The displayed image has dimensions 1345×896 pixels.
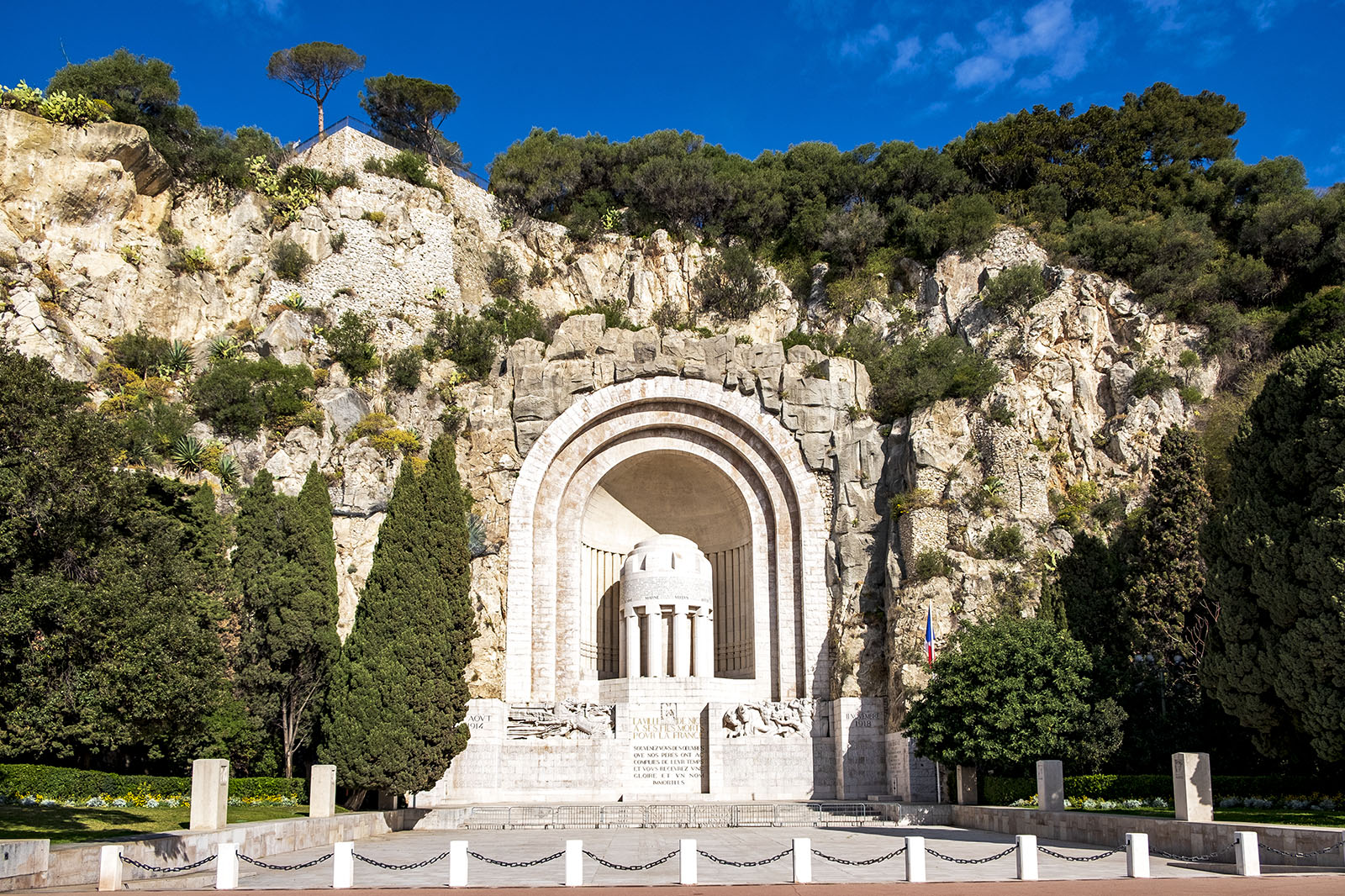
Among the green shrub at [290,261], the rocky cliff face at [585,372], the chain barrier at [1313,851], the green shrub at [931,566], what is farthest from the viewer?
the green shrub at [290,261]

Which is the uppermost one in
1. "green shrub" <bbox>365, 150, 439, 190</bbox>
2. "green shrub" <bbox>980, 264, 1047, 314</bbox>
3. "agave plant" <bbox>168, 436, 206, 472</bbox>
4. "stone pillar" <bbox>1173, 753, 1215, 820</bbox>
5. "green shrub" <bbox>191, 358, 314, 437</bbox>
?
"green shrub" <bbox>365, 150, 439, 190</bbox>

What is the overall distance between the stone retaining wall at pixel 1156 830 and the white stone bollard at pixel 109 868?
50.2 ft

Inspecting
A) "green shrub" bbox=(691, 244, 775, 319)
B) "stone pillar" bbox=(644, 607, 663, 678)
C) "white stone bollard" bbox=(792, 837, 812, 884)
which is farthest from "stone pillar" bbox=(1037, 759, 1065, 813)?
"green shrub" bbox=(691, 244, 775, 319)

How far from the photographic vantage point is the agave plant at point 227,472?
3045cm

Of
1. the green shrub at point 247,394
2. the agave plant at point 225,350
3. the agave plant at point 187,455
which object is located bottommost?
the agave plant at point 187,455

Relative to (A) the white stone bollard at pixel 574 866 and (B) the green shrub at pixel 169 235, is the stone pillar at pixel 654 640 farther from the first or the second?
(B) the green shrub at pixel 169 235

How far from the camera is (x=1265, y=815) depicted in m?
18.4

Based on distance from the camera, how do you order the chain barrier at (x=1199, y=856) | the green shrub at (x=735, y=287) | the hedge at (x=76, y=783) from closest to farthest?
the chain barrier at (x=1199, y=856) → the hedge at (x=76, y=783) → the green shrub at (x=735, y=287)

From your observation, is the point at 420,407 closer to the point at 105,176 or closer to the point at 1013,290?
the point at 105,176

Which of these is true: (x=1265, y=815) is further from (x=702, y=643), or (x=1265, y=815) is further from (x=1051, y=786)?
(x=702, y=643)

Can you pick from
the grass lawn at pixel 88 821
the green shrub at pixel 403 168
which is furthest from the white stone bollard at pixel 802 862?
the green shrub at pixel 403 168

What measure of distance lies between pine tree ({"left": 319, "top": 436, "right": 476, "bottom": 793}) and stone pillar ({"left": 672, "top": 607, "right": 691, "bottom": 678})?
22.0 ft

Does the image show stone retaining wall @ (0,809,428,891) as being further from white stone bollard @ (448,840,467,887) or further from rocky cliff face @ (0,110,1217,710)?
rocky cliff face @ (0,110,1217,710)

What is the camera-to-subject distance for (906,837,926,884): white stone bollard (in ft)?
47.5
